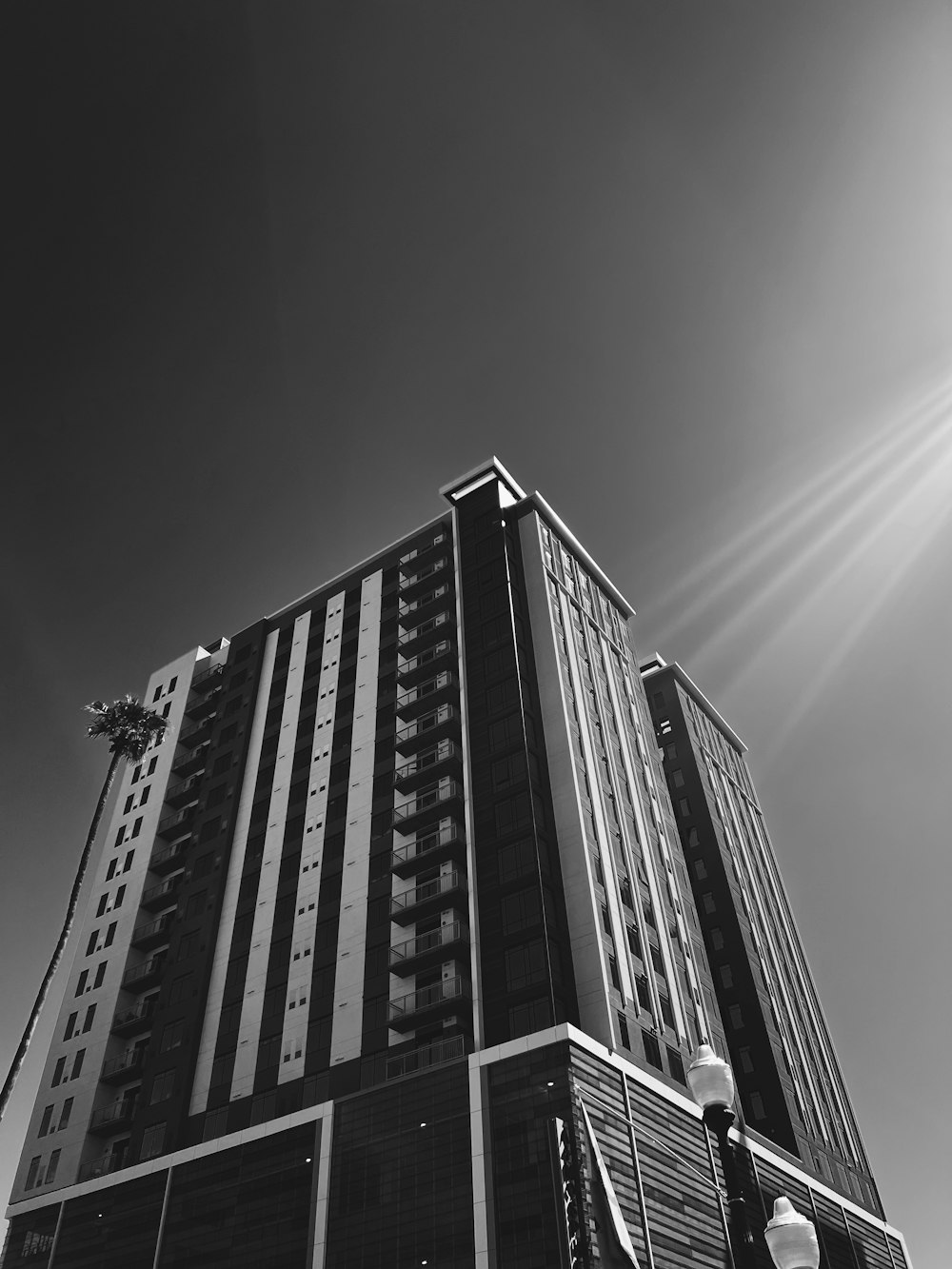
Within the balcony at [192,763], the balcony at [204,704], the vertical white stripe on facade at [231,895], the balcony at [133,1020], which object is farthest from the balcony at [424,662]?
the balcony at [133,1020]

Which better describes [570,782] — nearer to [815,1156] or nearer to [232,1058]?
[232,1058]

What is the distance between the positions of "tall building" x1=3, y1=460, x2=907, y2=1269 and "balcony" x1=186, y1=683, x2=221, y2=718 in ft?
0.94

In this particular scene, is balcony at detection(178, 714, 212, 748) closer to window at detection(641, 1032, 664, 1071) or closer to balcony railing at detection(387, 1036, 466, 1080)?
balcony railing at detection(387, 1036, 466, 1080)

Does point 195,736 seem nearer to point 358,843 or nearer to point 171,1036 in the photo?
point 358,843

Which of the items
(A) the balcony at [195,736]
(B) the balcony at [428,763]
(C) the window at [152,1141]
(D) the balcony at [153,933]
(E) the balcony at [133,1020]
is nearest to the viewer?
(C) the window at [152,1141]

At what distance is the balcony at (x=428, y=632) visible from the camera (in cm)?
7031

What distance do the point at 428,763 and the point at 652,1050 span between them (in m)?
21.9

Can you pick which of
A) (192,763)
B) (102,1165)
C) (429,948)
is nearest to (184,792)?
(192,763)

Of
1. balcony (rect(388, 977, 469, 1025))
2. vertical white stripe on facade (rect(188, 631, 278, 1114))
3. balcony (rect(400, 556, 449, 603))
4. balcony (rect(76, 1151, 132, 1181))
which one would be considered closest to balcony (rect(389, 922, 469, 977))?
balcony (rect(388, 977, 469, 1025))

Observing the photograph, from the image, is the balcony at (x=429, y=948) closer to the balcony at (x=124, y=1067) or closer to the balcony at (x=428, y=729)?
the balcony at (x=428, y=729)

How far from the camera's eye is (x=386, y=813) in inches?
2426

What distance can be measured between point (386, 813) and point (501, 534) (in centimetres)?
2462

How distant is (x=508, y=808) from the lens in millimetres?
56625

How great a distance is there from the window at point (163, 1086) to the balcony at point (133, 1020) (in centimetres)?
558
